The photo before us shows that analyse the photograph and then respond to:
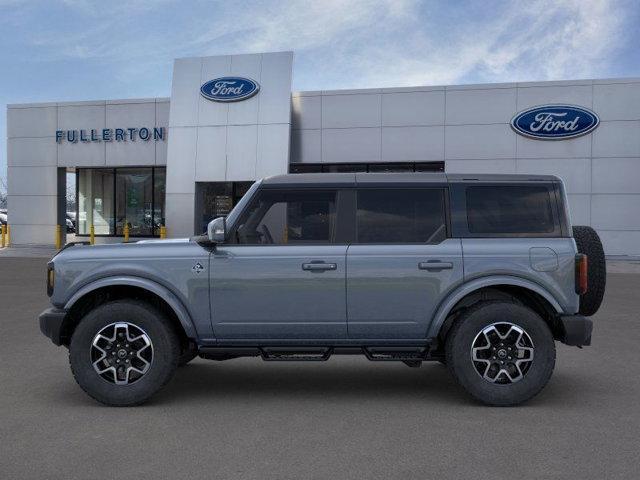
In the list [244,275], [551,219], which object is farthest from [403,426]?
[551,219]

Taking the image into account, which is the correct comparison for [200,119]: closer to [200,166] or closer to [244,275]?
[200,166]

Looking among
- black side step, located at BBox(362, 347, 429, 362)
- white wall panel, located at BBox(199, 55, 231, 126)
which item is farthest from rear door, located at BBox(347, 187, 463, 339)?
white wall panel, located at BBox(199, 55, 231, 126)

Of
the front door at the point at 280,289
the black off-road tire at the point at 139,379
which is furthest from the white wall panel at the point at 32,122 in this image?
the front door at the point at 280,289

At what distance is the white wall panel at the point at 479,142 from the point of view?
23562 mm

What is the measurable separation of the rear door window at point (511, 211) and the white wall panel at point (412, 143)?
19087 millimetres

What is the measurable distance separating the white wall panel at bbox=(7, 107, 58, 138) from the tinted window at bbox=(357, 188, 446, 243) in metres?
26.5

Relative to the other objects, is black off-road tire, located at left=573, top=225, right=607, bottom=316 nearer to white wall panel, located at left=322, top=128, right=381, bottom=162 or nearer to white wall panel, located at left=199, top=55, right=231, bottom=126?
white wall panel, located at left=322, top=128, right=381, bottom=162

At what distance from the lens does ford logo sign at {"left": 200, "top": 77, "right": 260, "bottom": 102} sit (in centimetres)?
2481

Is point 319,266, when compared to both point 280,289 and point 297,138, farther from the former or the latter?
point 297,138

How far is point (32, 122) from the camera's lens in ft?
94.5

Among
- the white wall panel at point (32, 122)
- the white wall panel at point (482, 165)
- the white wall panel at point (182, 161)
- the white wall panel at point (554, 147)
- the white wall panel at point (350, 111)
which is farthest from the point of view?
the white wall panel at point (32, 122)

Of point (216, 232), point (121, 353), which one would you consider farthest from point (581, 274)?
point (121, 353)

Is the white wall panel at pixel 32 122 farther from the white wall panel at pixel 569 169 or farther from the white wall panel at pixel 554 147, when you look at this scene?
the white wall panel at pixel 569 169

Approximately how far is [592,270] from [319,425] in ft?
8.80
